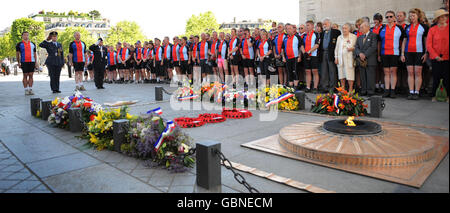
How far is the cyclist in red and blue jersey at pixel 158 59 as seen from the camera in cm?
1755

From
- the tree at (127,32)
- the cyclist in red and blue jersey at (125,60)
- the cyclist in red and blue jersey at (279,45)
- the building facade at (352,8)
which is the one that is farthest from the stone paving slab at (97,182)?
the tree at (127,32)

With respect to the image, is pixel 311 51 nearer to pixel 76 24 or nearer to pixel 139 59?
pixel 139 59

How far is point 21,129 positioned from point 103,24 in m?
136

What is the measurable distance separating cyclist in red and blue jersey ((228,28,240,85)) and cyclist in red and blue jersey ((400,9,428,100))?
246 inches

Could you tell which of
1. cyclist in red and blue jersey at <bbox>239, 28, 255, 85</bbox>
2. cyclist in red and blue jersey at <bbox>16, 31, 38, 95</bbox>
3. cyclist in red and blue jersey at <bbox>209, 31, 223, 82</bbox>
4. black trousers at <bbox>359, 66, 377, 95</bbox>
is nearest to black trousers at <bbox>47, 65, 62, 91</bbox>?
cyclist in red and blue jersey at <bbox>16, 31, 38, 95</bbox>

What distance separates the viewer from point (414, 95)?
8.85 m

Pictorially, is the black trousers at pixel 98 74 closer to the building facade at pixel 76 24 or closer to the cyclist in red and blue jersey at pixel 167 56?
the cyclist in red and blue jersey at pixel 167 56

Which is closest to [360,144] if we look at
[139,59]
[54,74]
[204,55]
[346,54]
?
[346,54]

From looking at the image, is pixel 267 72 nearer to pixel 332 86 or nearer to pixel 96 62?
pixel 332 86

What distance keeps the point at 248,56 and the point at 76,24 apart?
418ft

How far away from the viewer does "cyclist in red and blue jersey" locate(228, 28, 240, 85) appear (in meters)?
13.5

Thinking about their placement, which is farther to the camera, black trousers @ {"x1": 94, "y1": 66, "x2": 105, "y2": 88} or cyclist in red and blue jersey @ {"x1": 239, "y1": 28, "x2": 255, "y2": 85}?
black trousers @ {"x1": 94, "y1": 66, "x2": 105, "y2": 88}

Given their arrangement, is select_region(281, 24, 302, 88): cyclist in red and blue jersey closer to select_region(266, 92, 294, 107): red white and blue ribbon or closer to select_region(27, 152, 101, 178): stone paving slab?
select_region(266, 92, 294, 107): red white and blue ribbon

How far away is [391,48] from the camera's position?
8.95 metres
